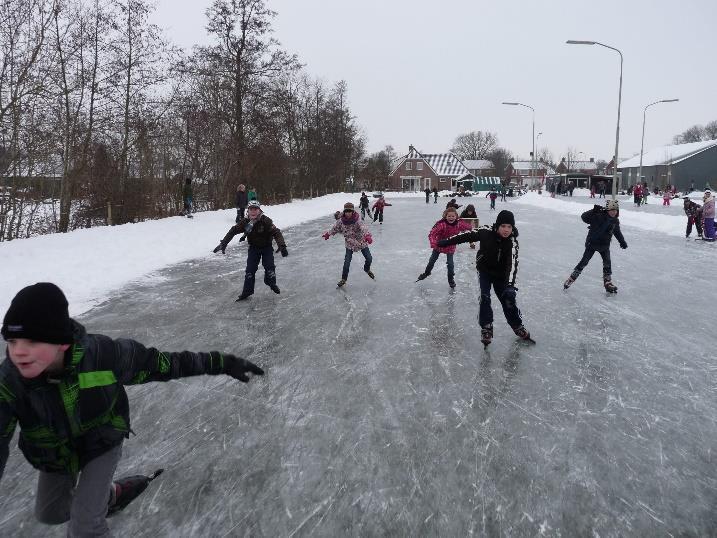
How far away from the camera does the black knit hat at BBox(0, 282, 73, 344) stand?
1.67 meters

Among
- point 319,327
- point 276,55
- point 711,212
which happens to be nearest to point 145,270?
point 319,327

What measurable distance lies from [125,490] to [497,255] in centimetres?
405

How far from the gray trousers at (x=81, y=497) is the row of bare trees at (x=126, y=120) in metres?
11.3

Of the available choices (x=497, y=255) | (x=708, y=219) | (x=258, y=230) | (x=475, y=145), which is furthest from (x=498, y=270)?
(x=475, y=145)

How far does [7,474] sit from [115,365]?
1.63 metres

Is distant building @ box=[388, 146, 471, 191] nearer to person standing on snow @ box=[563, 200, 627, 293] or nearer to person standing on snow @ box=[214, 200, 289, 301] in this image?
person standing on snow @ box=[563, 200, 627, 293]

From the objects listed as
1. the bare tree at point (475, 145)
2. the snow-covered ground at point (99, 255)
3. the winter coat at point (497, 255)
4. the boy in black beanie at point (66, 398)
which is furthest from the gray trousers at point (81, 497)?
the bare tree at point (475, 145)

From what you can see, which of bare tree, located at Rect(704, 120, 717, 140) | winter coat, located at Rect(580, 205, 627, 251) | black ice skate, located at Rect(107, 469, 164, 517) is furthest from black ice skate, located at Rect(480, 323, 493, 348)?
bare tree, located at Rect(704, 120, 717, 140)

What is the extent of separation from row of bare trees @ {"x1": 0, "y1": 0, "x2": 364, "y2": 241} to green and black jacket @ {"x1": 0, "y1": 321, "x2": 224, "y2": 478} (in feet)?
37.0

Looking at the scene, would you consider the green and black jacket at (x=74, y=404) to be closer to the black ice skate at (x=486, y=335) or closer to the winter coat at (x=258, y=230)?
the black ice skate at (x=486, y=335)

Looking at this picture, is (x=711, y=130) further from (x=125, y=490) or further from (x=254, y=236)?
(x=125, y=490)

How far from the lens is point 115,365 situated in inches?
78.2

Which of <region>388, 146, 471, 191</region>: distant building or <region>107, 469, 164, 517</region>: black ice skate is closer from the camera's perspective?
<region>107, 469, 164, 517</region>: black ice skate

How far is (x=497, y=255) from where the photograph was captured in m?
5.12
